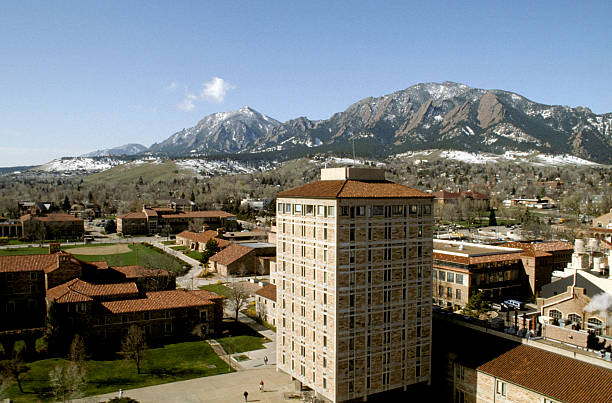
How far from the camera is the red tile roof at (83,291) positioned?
148 feet

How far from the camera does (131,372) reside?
40.2 m

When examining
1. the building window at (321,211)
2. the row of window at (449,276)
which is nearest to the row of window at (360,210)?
the building window at (321,211)

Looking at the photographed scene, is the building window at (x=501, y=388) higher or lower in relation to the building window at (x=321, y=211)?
lower

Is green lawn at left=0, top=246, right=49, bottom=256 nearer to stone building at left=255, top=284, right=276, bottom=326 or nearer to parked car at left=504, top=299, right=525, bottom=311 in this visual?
stone building at left=255, top=284, right=276, bottom=326

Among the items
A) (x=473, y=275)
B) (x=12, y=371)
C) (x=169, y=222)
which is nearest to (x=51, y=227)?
(x=169, y=222)

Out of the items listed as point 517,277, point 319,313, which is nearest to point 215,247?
point 517,277

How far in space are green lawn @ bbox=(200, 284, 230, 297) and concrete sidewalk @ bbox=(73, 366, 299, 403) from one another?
89.1 ft

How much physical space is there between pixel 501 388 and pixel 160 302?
→ 33.5 m

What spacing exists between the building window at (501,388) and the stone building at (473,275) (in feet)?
91.7

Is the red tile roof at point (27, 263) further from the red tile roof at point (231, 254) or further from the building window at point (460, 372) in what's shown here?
the building window at point (460, 372)

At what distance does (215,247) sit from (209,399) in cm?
5722

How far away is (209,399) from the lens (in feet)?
116

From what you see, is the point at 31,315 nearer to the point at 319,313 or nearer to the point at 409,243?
the point at 319,313

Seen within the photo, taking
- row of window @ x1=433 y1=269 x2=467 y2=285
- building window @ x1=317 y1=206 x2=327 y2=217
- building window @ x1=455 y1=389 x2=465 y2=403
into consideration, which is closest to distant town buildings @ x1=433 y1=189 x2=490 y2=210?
row of window @ x1=433 y1=269 x2=467 y2=285
